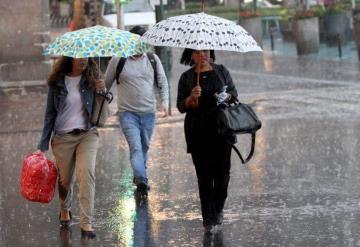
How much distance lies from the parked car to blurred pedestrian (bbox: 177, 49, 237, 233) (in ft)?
79.0

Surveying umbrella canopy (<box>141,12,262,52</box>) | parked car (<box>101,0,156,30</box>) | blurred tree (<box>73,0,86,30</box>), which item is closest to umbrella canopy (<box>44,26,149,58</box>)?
umbrella canopy (<box>141,12,262,52</box>)

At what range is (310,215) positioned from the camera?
9.16 m

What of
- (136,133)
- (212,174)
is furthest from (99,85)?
(136,133)

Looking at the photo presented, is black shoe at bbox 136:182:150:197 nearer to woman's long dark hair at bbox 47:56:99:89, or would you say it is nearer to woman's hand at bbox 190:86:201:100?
woman's long dark hair at bbox 47:56:99:89

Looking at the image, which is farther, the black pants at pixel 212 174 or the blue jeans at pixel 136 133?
the blue jeans at pixel 136 133

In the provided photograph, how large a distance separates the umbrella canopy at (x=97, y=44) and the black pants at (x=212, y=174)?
3.65 feet

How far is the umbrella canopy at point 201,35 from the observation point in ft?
25.7

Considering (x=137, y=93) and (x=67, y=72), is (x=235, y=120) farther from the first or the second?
(x=137, y=93)

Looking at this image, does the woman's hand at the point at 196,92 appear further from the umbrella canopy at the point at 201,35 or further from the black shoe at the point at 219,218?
the black shoe at the point at 219,218

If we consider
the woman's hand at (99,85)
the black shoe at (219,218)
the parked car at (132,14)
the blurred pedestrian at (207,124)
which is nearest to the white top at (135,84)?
the woman's hand at (99,85)

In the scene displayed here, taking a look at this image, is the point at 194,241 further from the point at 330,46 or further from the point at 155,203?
the point at 330,46

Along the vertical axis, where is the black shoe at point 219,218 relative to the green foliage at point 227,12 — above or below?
above

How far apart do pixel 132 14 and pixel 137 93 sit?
2405 centimetres

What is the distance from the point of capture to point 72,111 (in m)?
8.52
